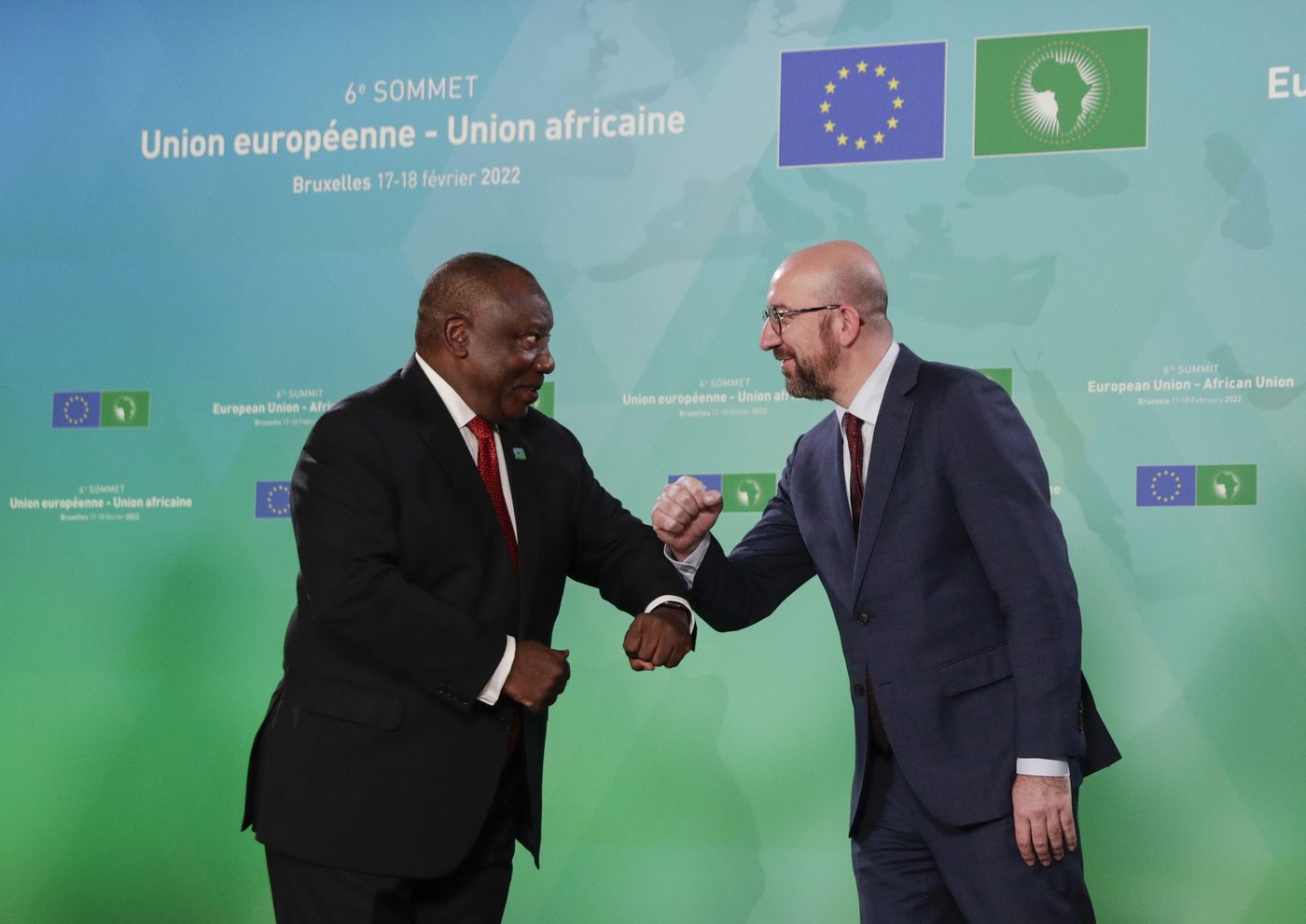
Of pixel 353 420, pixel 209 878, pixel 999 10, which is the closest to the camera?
pixel 353 420

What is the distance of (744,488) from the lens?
4781 mm

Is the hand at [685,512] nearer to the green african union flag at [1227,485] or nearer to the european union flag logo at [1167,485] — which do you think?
the european union flag logo at [1167,485]

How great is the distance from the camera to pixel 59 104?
5434 millimetres

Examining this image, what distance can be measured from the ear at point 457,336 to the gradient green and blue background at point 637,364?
81.2 inches

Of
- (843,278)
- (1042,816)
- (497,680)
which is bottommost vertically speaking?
(1042,816)

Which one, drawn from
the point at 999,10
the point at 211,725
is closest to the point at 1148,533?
the point at 999,10

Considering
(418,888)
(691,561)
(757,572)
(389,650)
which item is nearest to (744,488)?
(757,572)

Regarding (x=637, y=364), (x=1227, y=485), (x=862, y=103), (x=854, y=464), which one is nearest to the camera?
(x=854, y=464)

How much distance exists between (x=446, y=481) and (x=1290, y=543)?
2844 millimetres

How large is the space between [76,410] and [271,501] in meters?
0.88

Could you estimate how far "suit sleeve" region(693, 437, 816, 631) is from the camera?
3.28 metres

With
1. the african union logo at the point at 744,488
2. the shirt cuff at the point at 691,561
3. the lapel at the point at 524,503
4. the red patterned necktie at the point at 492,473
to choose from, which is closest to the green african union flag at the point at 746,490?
the african union logo at the point at 744,488

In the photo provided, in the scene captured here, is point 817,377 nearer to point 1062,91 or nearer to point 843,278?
point 843,278

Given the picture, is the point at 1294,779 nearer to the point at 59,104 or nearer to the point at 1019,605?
the point at 1019,605
